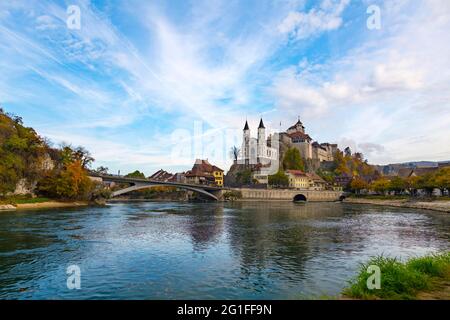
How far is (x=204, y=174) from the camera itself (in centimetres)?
14050

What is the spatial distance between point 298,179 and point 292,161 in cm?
1445

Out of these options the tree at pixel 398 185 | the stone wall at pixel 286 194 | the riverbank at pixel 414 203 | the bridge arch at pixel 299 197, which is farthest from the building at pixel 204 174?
the tree at pixel 398 185

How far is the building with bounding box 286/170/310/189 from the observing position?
129 m

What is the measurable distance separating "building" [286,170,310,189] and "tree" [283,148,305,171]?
792cm

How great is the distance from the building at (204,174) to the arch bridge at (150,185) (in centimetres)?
2104

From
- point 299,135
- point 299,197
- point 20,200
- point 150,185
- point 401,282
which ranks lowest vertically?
point 401,282

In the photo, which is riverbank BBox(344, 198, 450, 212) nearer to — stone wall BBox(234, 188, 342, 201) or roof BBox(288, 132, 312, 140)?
stone wall BBox(234, 188, 342, 201)

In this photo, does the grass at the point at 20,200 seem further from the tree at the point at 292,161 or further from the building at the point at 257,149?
the tree at the point at 292,161

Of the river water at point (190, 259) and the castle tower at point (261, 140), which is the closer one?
the river water at point (190, 259)

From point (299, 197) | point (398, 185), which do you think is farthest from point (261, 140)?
point (398, 185)

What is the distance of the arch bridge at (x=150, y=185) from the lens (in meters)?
81.6

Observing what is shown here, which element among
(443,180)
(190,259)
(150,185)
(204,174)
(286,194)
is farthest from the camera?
(204,174)

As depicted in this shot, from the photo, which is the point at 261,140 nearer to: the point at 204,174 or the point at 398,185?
the point at 204,174
